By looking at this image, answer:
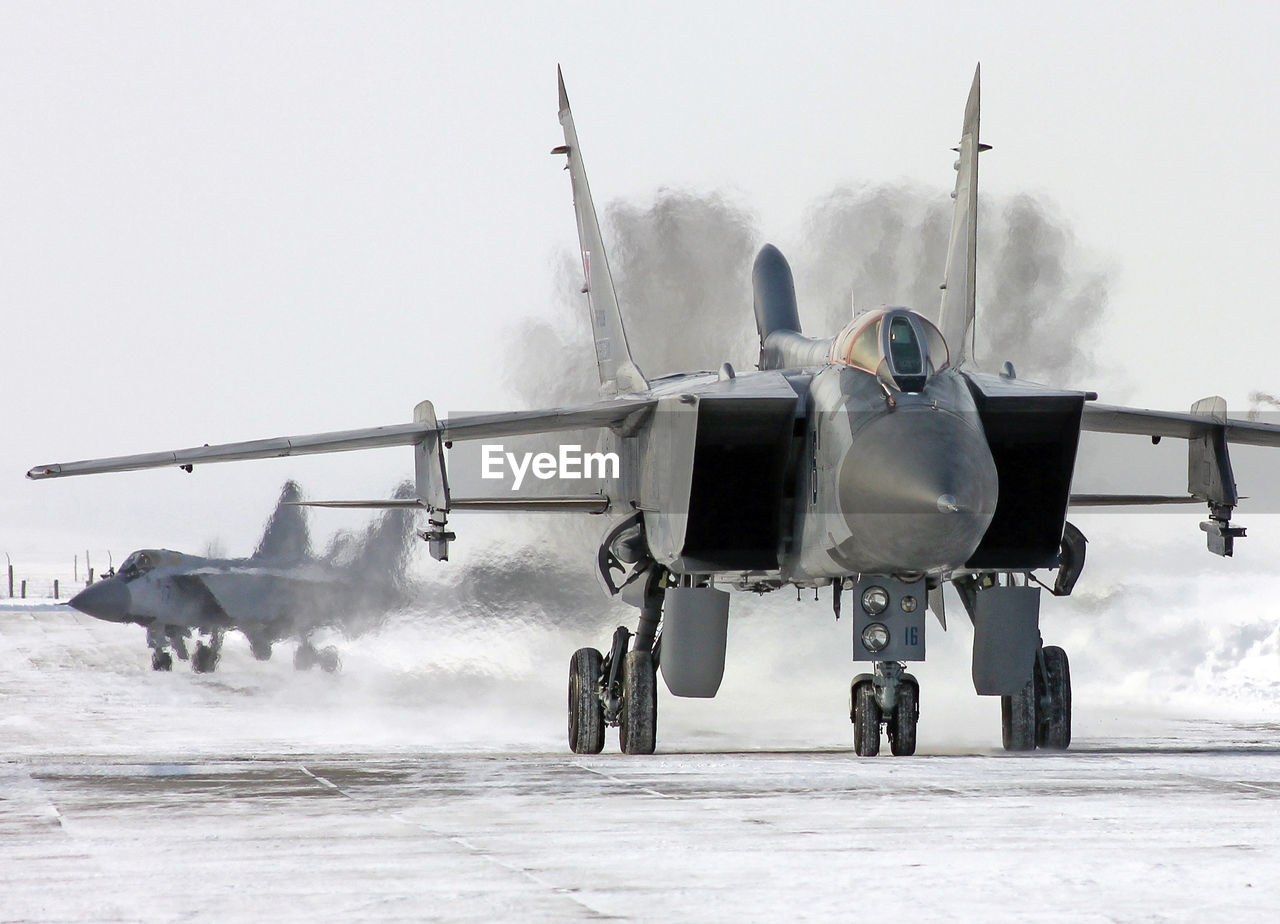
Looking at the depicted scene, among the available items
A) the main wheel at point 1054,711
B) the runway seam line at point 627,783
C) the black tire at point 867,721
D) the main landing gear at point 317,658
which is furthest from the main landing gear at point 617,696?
the main landing gear at point 317,658

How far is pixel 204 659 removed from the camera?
3934 centimetres

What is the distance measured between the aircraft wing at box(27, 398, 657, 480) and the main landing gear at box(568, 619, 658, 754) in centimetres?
186

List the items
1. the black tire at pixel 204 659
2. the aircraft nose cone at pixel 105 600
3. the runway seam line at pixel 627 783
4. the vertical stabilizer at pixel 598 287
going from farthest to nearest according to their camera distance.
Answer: the black tire at pixel 204 659 < the aircraft nose cone at pixel 105 600 < the vertical stabilizer at pixel 598 287 < the runway seam line at pixel 627 783

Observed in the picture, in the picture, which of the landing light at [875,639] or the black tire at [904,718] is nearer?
the landing light at [875,639]

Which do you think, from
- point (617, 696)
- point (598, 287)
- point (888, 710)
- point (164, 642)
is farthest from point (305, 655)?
point (888, 710)

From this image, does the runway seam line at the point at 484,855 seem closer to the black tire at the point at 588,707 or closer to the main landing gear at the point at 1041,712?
the black tire at the point at 588,707

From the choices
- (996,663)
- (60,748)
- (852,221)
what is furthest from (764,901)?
(852,221)

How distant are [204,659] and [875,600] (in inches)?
1190

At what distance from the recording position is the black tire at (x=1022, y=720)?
13820 millimetres

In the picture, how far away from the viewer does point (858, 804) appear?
7742mm

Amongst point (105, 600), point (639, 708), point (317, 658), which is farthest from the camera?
point (105, 600)

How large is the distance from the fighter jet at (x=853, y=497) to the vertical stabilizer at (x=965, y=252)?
75.7 inches

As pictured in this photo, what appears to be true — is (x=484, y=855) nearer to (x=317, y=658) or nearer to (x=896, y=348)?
(x=896, y=348)

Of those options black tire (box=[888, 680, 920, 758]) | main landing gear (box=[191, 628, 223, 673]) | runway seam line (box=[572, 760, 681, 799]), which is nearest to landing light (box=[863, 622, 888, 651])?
black tire (box=[888, 680, 920, 758])
